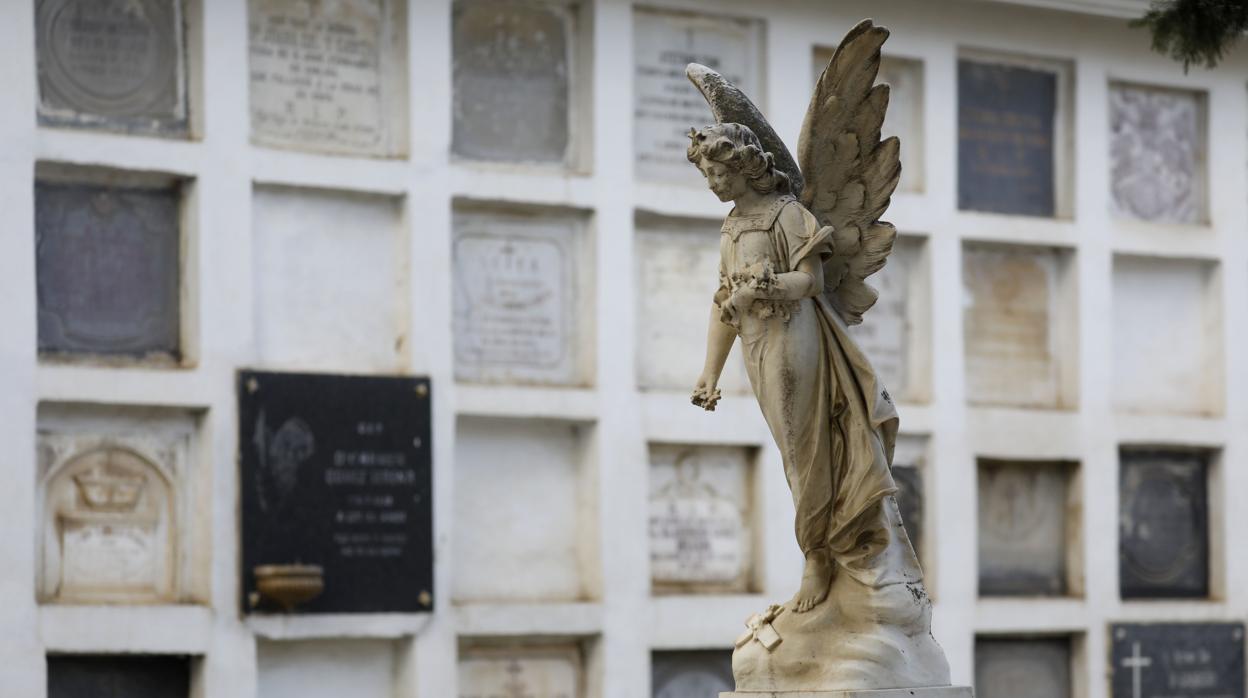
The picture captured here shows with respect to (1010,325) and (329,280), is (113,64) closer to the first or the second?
(329,280)

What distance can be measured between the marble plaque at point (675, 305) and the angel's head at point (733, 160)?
5.79 m

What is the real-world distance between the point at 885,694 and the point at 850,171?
1977mm

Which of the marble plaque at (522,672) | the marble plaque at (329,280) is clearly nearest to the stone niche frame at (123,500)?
the marble plaque at (329,280)

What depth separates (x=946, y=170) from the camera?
51.1ft

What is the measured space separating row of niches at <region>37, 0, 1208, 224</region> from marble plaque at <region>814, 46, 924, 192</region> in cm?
1

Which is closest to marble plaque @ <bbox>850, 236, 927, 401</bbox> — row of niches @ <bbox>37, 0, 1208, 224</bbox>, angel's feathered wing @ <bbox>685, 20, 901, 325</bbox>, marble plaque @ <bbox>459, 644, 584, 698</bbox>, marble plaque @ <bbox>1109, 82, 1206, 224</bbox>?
row of niches @ <bbox>37, 0, 1208, 224</bbox>

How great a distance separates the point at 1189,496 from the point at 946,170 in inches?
111

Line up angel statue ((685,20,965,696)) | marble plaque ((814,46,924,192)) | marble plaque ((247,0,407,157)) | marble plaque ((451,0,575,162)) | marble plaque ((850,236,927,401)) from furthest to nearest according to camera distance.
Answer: marble plaque ((814,46,924,192)) < marble plaque ((850,236,927,401)) < marble plaque ((451,0,575,162)) < marble plaque ((247,0,407,157)) < angel statue ((685,20,965,696))

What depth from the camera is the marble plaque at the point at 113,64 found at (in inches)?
517

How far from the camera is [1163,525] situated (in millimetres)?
16188

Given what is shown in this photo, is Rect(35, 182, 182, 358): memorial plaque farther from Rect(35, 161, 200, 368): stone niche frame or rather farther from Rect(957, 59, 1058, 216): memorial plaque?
Rect(957, 59, 1058, 216): memorial plaque

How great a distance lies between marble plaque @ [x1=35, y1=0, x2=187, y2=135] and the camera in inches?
517

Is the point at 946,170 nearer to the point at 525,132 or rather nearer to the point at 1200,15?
the point at 525,132

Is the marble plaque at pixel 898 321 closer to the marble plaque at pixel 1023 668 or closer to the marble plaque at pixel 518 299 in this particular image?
the marble plaque at pixel 1023 668
